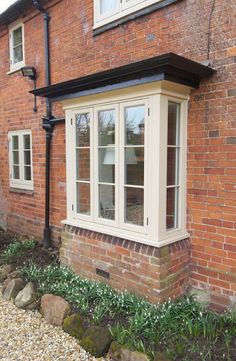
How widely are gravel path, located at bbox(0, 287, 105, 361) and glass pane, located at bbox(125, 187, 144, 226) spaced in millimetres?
1436

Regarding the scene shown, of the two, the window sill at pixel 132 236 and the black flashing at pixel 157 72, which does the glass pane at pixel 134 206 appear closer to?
the window sill at pixel 132 236

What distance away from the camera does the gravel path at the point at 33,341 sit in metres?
2.96

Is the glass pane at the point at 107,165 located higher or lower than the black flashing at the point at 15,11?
lower

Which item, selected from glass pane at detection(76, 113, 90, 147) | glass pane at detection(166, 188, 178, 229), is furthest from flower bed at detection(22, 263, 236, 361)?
glass pane at detection(76, 113, 90, 147)

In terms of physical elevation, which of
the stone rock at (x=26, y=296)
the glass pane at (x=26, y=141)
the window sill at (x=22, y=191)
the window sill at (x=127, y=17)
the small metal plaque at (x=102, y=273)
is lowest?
the stone rock at (x=26, y=296)

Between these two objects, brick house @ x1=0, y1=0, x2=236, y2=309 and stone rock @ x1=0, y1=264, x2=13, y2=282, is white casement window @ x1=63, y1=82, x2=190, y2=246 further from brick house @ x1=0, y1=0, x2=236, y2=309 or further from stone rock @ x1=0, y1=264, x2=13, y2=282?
stone rock @ x1=0, y1=264, x2=13, y2=282

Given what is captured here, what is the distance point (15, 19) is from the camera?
6316 millimetres

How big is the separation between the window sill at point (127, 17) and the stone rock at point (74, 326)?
12.1 ft

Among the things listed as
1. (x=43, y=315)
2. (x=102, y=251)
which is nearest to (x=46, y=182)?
(x=102, y=251)

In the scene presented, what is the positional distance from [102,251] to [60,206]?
1812mm

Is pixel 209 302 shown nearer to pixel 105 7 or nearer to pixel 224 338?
pixel 224 338

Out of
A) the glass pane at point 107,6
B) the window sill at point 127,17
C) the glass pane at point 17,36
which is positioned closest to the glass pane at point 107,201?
the window sill at point 127,17

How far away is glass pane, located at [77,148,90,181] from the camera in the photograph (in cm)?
425

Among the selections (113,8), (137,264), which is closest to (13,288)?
(137,264)
